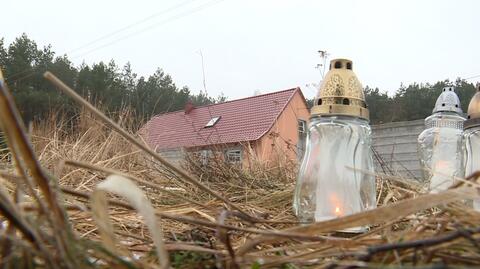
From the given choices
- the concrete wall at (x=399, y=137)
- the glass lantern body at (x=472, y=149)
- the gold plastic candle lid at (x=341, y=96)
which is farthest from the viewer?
the concrete wall at (x=399, y=137)

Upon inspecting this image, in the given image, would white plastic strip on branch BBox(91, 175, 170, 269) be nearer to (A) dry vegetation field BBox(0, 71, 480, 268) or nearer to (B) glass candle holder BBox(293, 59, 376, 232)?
(A) dry vegetation field BBox(0, 71, 480, 268)

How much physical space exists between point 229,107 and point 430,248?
11.7 meters

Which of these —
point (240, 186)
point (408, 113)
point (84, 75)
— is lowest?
point (240, 186)

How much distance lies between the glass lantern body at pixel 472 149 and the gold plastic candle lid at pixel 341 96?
228 mm

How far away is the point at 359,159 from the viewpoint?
0.68 metres

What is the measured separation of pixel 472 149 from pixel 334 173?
27 cm

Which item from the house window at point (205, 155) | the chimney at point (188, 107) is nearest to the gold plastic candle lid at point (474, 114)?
the house window at point (205, 155)

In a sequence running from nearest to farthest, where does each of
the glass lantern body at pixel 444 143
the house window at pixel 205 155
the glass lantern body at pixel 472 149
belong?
the glass lantern body at pixel 472 149
the glass lantern body at pixel 444 143
the house window at pixel 205 155

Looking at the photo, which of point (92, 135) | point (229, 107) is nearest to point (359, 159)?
point (92, 135)

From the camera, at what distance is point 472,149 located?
0.76m

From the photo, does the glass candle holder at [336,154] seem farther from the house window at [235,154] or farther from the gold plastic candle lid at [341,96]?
the house window at [235,154]

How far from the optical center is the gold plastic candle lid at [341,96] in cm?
62

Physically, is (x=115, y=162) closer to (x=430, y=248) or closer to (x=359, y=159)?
(x=359, y=159)

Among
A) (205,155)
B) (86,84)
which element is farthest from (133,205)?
(86,84)
